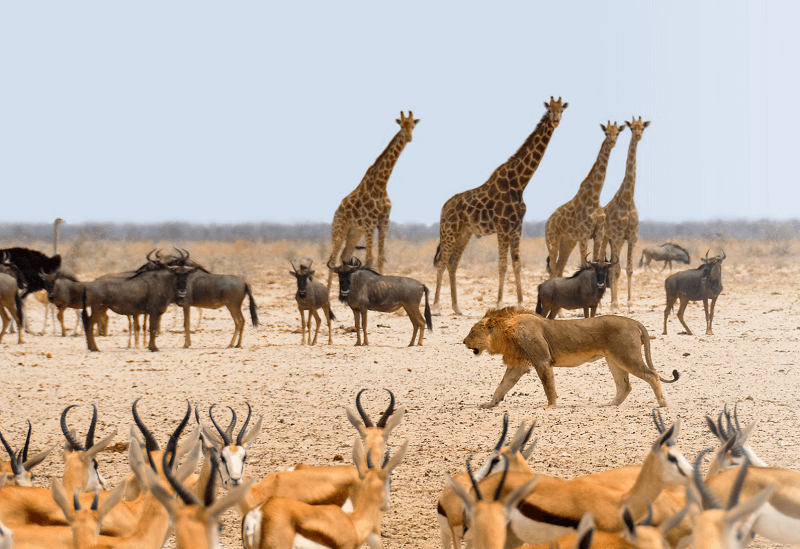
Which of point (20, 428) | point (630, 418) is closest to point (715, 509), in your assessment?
point (630, 418)

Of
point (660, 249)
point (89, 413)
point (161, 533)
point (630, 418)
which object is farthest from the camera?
point (660, 249)

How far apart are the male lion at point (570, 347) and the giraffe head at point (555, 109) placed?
36.7 ft

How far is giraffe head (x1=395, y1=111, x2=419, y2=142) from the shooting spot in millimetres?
21406

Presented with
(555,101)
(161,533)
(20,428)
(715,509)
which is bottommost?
(20,428)

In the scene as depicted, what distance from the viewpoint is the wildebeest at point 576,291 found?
15.9 meters

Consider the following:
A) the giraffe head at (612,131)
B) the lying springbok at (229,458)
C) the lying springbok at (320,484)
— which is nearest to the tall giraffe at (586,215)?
the giraffe head at (612,131)

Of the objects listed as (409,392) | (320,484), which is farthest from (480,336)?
(320,484)

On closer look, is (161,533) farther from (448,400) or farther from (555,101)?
(555,101)

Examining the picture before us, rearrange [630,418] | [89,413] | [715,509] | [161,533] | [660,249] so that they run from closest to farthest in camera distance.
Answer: [715,509], [161,533], [630,418], [89,413], [660,249]

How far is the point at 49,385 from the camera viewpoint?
11.7m

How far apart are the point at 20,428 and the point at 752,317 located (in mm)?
14194

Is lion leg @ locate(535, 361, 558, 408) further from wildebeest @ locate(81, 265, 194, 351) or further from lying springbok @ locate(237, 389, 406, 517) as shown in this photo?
wildebeest @ locate(81, 265, 194, 351)

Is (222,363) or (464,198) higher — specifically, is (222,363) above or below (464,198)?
below

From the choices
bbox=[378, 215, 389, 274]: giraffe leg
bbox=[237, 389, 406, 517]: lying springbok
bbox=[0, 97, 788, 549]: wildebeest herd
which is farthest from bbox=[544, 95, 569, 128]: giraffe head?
bbox=[237, 389, 406, 517]: lying springbok
